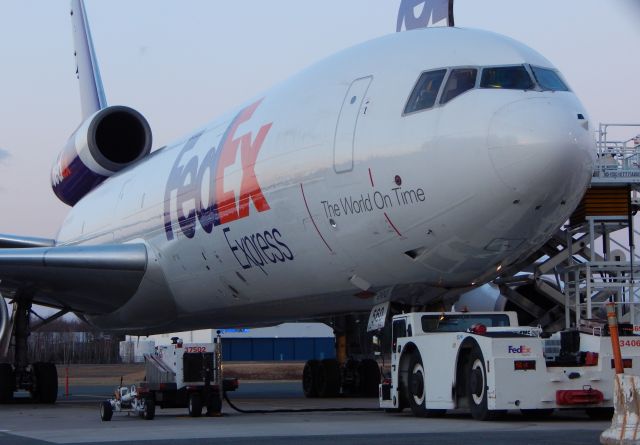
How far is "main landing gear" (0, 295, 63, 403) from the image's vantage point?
1988 centimetres

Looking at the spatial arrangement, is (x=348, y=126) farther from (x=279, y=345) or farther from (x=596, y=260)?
(x=279, y=345)

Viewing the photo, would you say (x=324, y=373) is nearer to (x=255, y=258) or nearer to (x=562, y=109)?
(x=255, y=258)

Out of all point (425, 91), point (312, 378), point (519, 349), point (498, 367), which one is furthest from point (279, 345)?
point (498, 367)

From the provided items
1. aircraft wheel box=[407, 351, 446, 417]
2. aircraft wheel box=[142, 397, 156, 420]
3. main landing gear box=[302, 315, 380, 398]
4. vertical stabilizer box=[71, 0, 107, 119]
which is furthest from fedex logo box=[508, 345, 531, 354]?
vertical stabilizer box=[71, 0, 107, 119]

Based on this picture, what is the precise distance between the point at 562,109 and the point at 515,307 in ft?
26.6

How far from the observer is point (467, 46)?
40.9 ft

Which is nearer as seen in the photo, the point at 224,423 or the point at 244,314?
the point at 224,423

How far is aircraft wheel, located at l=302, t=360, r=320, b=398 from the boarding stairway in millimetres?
3564

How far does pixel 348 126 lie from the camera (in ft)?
41.1

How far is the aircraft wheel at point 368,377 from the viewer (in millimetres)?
18938

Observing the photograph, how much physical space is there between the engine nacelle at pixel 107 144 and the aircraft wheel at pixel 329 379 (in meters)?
6.87

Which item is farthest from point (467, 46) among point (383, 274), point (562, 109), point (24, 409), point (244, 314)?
point (24, 409)

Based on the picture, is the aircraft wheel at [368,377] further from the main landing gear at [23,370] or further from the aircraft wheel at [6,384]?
the aircraft wheel at [6,384]

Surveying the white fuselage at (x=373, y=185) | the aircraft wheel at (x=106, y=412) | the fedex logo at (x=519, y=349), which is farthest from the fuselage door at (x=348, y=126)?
the aircraft wheel at (x=106, y=412)
